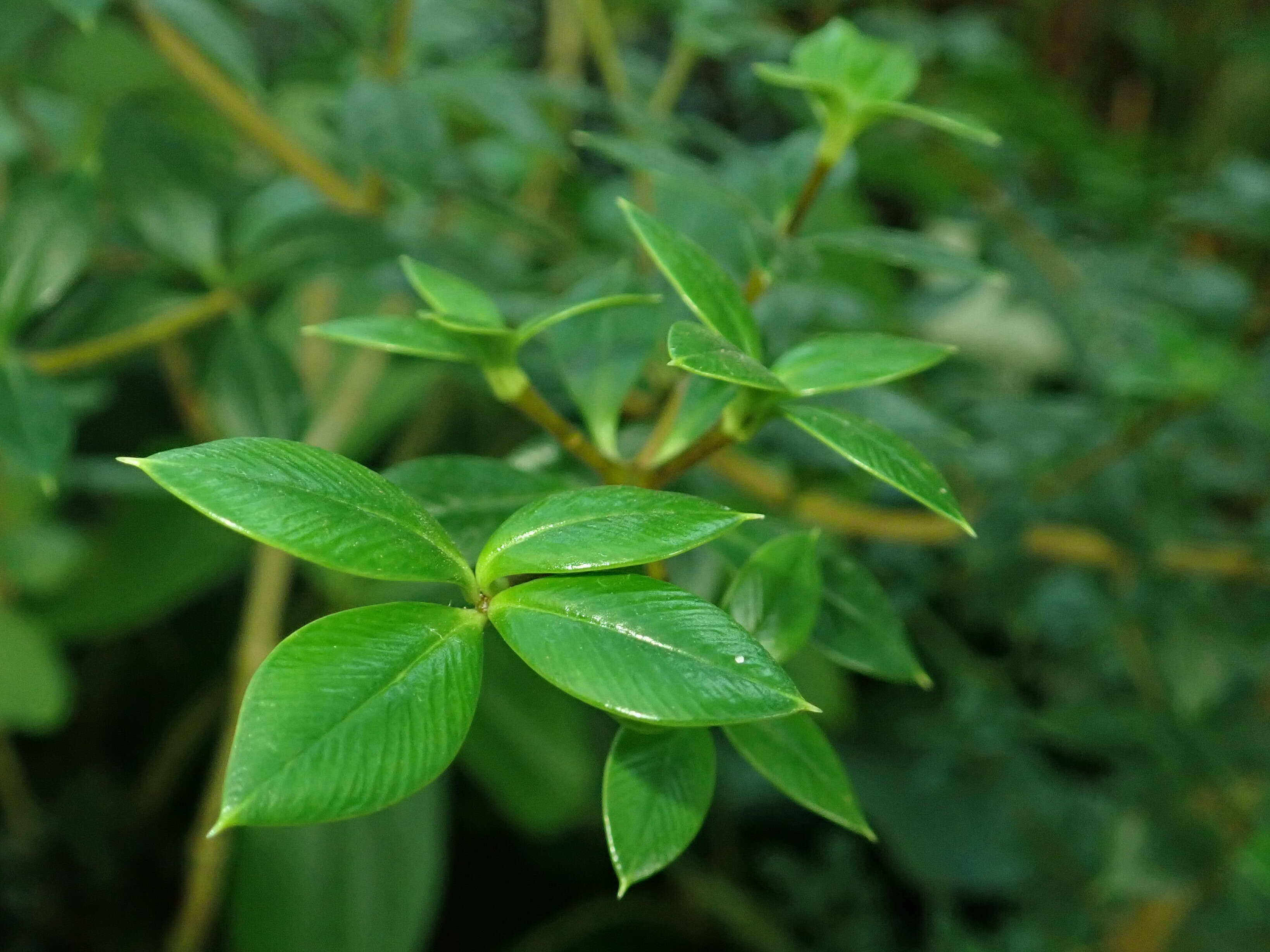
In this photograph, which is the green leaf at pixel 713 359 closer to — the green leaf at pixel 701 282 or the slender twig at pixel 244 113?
the green leaf at pixel 701 282

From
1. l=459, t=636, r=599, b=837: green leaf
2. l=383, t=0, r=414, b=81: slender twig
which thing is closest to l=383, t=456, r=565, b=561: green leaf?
l=383, t=0, r=414, b=81: slender twig

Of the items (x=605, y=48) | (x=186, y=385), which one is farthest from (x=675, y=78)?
(x=186, y=385)

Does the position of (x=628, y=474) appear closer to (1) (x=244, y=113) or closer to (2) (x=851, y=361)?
(2) (x=851, y=361)

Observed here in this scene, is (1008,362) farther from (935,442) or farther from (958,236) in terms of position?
(935,442)

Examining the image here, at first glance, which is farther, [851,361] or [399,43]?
[399,43]

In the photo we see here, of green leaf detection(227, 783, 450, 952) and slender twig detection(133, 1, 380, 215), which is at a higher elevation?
slender twig detection(133, 1, 380, 215)

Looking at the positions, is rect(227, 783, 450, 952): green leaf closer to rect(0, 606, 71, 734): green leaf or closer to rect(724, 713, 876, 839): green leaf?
rect(0, 606, 71, 734): green leaf
